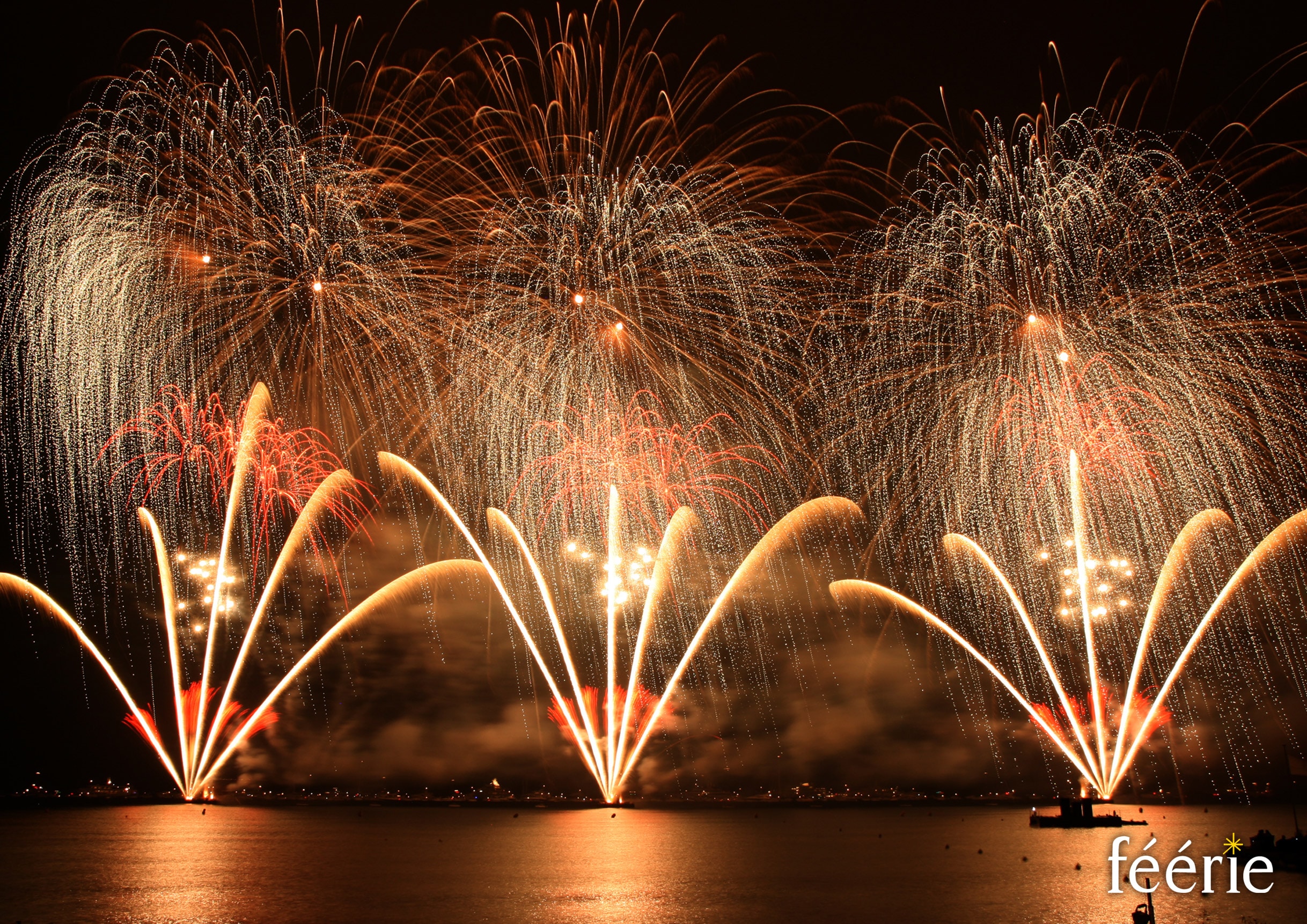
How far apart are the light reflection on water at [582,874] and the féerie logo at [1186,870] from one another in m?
0.85

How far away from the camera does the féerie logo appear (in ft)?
123

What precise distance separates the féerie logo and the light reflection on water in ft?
2.77

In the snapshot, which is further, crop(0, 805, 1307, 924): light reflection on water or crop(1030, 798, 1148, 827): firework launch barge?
crop(1030, 798, 1148, 827): firework launch barge

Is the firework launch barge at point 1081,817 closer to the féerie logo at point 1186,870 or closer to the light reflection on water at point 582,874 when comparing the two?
the light reflection on water at point 582,874

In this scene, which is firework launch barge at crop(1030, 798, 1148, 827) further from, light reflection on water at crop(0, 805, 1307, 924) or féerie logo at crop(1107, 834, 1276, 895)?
féerie logo at crop(1107, 834, 1276, 895)

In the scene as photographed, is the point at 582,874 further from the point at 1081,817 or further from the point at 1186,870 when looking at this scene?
the point at 1081,817

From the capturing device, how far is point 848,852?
2383 inches

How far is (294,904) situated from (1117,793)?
15721 cm

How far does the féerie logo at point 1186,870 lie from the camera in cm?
3750

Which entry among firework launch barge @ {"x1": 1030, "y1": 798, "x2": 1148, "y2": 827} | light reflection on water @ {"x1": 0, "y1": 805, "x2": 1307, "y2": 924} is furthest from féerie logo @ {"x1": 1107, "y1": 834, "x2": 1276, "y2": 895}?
firework launch barge @ {"x1": 1030, "y1": 798, "x2": 1148, "y2": 827}

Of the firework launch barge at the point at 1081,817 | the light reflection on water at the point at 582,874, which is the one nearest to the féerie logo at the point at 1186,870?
the light reflection on water at the point at 582,874

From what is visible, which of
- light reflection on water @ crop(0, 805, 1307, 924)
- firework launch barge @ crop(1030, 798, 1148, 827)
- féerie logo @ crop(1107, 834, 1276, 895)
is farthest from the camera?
firework launch barge @ crop(1030, 798, 1148, 827)

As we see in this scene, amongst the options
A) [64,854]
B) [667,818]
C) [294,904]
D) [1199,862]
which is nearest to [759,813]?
[667,818]

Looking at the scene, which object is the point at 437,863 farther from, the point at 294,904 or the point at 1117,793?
the point at 1117,793
